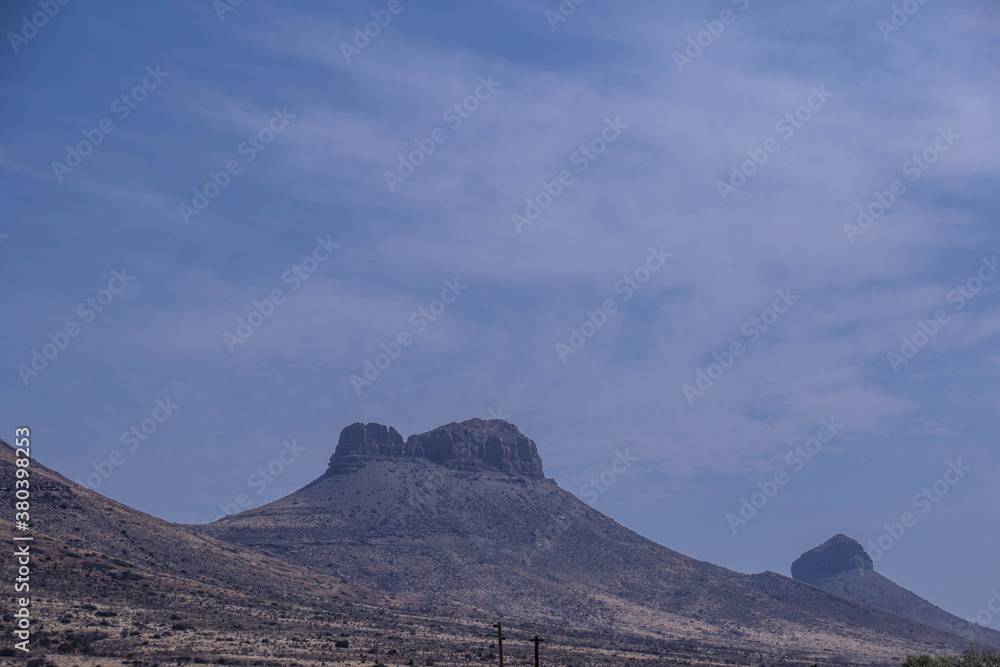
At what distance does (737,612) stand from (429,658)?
86.2 m

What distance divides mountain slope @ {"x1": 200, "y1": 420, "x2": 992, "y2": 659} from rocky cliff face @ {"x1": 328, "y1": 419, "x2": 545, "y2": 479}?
11.7 inches

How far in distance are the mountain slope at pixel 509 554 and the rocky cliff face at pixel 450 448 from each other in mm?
297

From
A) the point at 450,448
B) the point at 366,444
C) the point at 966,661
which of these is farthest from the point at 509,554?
the point at 966,661

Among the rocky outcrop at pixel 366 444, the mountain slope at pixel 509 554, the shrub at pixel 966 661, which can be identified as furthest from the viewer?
the rocky outcrop at pixel 366 444

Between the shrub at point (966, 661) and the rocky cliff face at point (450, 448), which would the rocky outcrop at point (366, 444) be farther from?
the shrub at point (966, 661)

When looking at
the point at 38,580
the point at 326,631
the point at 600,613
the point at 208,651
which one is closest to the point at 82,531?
the point at 38,580

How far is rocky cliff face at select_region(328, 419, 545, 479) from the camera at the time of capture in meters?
184

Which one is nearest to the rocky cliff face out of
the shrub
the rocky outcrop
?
the rocky outcrop

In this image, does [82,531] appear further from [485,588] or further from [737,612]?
[737,612]

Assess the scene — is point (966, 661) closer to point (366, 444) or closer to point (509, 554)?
point (509, 554)

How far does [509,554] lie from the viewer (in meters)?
154

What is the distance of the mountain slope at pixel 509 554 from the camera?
440ft

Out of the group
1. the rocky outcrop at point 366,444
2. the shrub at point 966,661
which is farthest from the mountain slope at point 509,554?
the shrub at point 966,661

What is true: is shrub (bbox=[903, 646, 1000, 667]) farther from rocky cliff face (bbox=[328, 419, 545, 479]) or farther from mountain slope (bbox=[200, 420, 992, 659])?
rocky cliff face (bbox=[328, 419, 545, 479])
